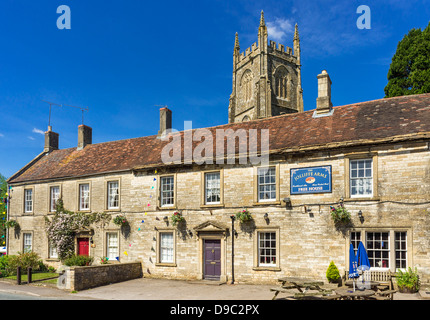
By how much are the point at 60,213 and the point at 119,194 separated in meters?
5.07

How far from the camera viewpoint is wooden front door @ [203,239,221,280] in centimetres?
1922

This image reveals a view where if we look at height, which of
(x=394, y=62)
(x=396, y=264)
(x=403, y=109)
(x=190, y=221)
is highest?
(x=394, y=62)

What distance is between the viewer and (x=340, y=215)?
16.1m

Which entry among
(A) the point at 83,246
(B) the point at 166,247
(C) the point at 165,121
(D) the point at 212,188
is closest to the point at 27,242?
(A) the point at 83,246

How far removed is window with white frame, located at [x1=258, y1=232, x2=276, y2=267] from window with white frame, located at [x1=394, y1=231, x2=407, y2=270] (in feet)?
17.1

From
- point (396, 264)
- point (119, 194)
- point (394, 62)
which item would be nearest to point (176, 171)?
point (119, 194)

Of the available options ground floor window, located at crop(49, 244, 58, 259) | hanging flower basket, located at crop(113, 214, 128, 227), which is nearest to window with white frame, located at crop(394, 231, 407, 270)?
hanging flower basket, located at crop(113, 214, 128, 227)

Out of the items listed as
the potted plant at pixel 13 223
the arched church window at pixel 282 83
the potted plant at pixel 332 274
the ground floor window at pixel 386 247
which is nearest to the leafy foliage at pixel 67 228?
the potted plant at pixel 13 223

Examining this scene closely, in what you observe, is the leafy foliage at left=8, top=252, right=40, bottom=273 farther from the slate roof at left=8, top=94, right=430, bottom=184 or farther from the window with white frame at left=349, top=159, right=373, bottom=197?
the window with white frame at left=349, top=159, right=373, bottom=197

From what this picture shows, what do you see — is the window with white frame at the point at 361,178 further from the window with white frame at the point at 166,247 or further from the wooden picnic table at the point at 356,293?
the window with white frame at the point at 166,247

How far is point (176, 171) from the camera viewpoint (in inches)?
827

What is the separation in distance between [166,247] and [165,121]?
8.99 m

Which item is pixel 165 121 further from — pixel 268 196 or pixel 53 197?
pixel 268 196

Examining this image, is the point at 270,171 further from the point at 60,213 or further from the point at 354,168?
the point at 60,213
